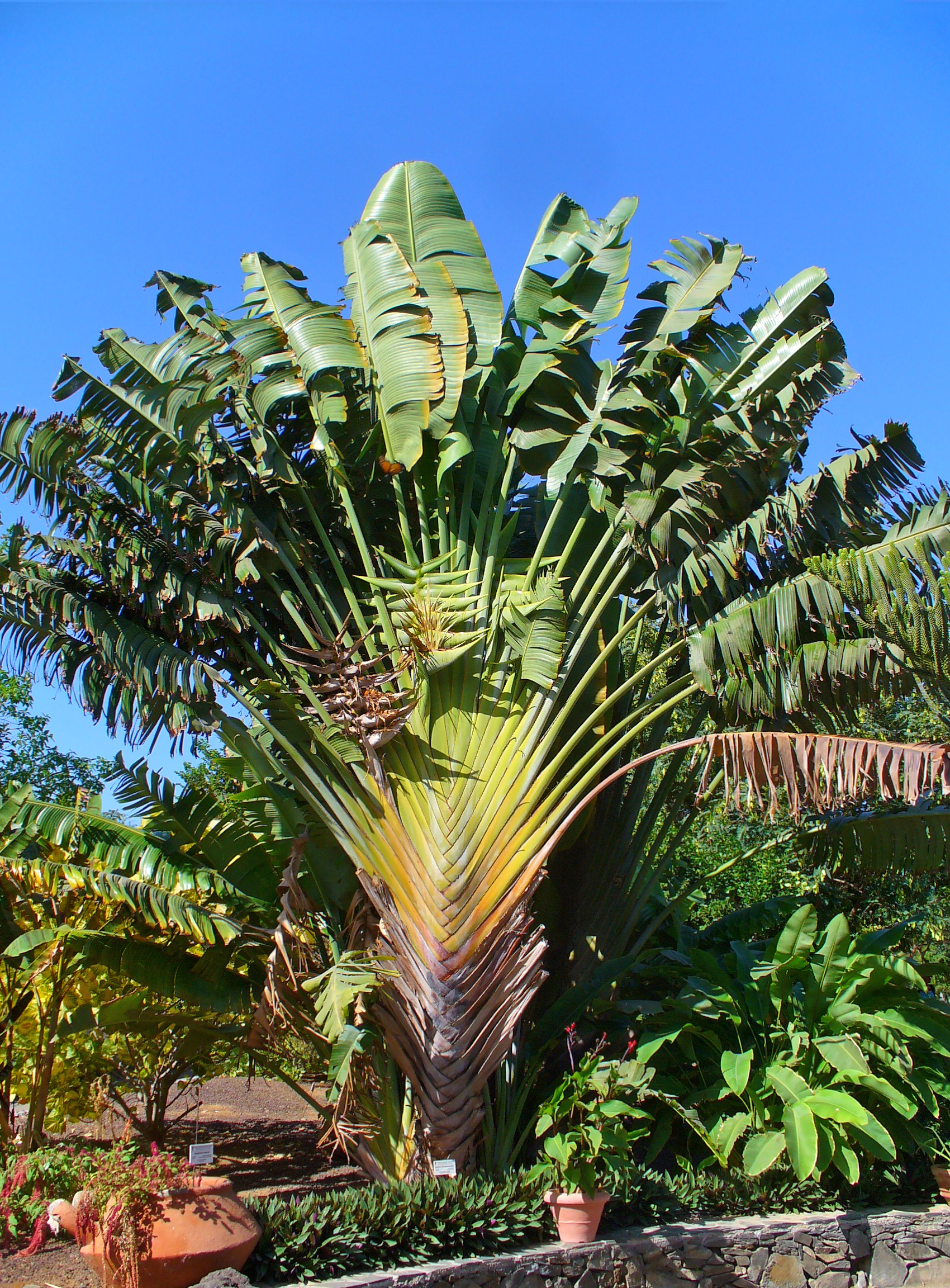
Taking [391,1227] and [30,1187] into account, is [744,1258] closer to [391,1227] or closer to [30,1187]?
[391,1227]

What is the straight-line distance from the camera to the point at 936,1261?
21.8ft

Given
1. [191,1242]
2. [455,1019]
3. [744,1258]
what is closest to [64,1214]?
[191,1242]

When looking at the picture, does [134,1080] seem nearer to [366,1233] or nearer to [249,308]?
[366,1233]

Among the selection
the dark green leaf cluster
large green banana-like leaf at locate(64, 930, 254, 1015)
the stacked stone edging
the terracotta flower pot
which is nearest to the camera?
the terracotta flower pot

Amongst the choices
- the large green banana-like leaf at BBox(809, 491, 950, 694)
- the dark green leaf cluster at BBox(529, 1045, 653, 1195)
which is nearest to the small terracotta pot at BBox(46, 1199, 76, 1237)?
the dark green leaf cluster at BBox(529, 1045, 653, 1195)

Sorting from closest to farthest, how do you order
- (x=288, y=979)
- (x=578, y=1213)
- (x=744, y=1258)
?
(x=578, y=1213) → (x=744, y=1258) → (x=288, y=979)

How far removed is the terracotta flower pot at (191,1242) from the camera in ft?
14.9

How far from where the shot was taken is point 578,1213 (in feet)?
19.0

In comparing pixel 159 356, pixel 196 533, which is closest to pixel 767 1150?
pixel 196 533

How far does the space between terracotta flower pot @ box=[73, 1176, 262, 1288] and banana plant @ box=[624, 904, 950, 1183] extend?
299 cm

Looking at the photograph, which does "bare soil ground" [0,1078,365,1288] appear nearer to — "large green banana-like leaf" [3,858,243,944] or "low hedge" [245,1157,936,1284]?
"low hedge" [245,1157,936,1284]

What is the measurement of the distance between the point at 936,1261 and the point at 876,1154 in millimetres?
1060

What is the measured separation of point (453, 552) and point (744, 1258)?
5.20m

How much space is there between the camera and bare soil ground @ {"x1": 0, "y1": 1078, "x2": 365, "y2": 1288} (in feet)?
17.3
